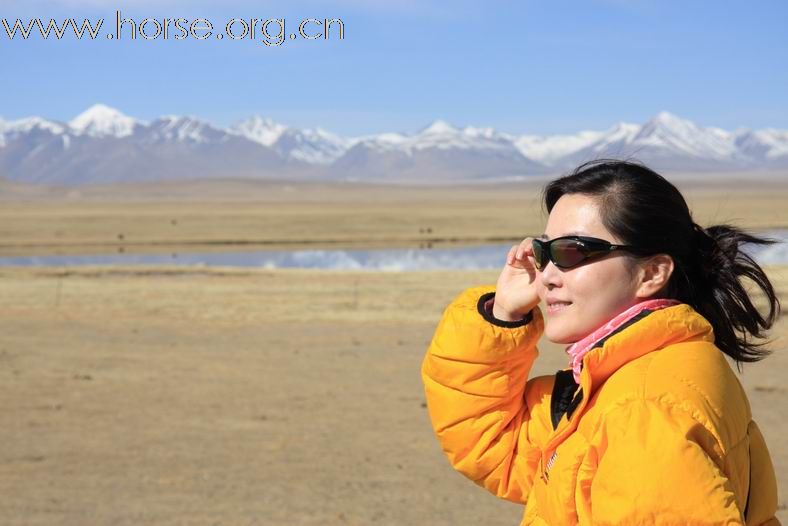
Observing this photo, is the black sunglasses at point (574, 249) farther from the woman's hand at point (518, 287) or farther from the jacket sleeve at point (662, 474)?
the jacket sleeve at point (662, 474)

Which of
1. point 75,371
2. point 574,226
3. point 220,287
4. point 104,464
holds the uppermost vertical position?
point 574,226

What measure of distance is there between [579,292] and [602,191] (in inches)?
7.4

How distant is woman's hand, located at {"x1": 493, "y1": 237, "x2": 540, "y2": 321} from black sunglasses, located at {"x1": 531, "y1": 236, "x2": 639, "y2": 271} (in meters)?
0.19

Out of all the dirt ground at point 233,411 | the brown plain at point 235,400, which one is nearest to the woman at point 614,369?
the brown plain at point 235,400

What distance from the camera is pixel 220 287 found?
16.1 m

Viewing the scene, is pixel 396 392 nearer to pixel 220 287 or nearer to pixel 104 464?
pixel 104 464

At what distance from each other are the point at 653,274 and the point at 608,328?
15cm

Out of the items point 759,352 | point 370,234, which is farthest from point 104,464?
point 370,234

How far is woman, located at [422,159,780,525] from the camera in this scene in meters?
1.41

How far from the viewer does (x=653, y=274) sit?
176 centimetres

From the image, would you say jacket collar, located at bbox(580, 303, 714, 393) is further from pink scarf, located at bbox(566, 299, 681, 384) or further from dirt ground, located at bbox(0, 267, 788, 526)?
dirt ground, located at bbox(0, 267, 788, 526)

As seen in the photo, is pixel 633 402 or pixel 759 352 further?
pixel 759 352

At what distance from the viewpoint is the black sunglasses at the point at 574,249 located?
172cm

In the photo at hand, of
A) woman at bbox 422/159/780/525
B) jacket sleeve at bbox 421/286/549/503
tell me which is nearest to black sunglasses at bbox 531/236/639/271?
woman at bbox 422/159/780/525
